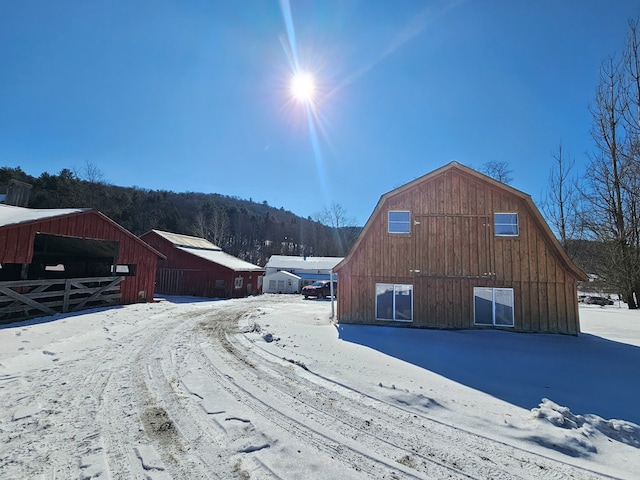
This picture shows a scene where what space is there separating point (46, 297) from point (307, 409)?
1359cm

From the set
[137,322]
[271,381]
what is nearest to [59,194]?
[137,322]

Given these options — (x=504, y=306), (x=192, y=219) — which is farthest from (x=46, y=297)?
(x=192, y=219)

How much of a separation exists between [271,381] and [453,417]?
119 inches

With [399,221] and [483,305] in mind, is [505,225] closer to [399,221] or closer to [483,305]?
[483,305]

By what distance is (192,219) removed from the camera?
6209cm

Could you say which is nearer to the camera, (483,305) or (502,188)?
(483,305)

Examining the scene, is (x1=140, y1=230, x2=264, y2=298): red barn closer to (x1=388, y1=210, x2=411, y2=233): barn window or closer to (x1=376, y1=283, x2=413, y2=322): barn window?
(x1=376, y1=283, x2=413, y2=322): barn window

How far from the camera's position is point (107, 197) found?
48250mm

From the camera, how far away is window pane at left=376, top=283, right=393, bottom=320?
12219mm

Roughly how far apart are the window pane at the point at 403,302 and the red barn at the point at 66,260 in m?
13.0

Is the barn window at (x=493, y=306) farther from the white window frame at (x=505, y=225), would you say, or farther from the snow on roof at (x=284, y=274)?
the snow on roof at (x=284, y=274)

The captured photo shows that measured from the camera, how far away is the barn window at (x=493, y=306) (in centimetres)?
1128

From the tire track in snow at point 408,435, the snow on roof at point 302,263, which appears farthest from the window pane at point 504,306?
the snow on roof at point 302,263

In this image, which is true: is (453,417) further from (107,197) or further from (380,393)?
(107,197)
